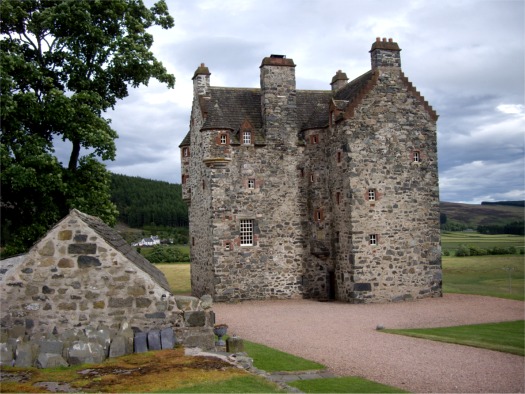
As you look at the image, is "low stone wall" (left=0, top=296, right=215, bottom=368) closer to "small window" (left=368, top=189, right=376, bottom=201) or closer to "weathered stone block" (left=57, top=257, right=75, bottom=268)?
"weathered stone block" (left=57, top=257, right=75, bottom=268)

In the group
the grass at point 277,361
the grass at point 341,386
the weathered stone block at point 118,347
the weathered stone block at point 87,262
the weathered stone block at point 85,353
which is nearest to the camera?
the weathered stone block at point 85,353

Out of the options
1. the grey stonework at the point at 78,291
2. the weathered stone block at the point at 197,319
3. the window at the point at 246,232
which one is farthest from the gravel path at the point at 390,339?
the grey stonework at the point at 78,291

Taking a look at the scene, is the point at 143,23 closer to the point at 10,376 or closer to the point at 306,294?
the point at 306,294

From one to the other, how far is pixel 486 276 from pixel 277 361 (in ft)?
105

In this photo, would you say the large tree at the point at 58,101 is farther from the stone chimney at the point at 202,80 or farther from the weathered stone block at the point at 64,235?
the weathered stone block at the point at 64,235

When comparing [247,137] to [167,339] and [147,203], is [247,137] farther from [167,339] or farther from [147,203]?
[147,203]

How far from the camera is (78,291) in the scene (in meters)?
11.6

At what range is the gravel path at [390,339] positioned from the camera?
47.1ft

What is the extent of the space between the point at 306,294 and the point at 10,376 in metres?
25.5

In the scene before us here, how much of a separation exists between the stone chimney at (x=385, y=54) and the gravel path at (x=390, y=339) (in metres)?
14.3

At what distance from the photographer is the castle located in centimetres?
3153

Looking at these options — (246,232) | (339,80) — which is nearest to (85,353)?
(246,232)

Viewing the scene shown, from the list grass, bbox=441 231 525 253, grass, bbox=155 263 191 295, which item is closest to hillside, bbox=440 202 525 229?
grass, bbox=441 231 525 253

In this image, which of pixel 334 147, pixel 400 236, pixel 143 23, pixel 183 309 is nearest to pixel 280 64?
pixel 334 147
